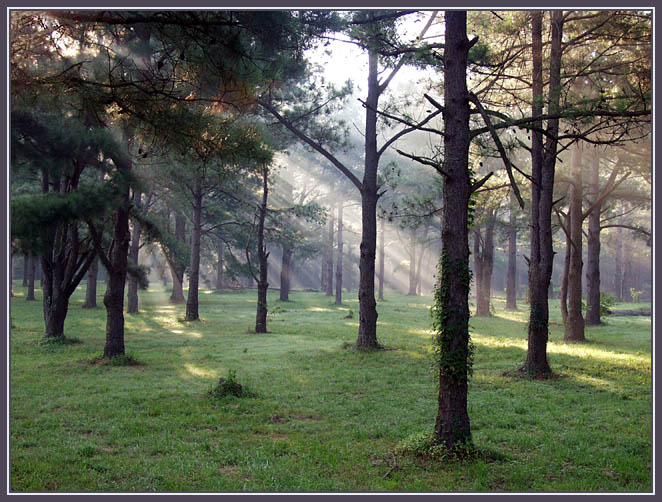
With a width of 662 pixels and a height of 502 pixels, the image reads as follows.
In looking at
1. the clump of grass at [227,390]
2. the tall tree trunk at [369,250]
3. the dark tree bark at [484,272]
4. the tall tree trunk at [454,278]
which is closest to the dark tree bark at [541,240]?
the tall tree trunk at [369,250]

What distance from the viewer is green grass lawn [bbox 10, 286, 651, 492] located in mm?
5652

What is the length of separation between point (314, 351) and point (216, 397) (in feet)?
20.8

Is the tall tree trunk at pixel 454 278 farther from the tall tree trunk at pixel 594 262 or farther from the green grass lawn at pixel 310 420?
the tall tree trunk at pixel 594 262

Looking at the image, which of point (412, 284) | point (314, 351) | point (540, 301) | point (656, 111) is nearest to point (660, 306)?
point (656, 111)

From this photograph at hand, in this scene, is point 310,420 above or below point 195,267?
below

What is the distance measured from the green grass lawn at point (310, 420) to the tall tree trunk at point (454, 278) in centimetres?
52

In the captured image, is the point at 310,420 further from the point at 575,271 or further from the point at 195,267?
the point at 195,267

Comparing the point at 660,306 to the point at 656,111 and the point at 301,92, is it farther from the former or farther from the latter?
the point at 301,92

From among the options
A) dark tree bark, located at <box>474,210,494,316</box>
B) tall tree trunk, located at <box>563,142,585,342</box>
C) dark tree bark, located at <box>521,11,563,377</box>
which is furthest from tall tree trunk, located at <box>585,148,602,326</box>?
dark tree bark, located at <box>521,11,563,377</box>

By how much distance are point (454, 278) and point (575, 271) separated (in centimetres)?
1312

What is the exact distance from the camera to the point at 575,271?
57.8 feet

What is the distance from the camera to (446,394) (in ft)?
20.5

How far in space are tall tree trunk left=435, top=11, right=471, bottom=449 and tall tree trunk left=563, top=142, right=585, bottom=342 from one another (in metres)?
12.2

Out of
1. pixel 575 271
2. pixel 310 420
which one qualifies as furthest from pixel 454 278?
pixel 575 271
